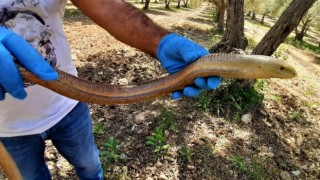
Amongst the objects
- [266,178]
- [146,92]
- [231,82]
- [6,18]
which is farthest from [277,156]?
[6,18]

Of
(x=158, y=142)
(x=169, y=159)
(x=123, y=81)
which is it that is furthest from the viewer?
(x=123, y=81)

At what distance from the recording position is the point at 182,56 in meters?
2.34

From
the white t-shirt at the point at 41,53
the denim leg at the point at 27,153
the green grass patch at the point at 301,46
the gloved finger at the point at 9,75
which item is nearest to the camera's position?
the gloved finger at the point at 9,75

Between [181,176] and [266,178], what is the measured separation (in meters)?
1.13

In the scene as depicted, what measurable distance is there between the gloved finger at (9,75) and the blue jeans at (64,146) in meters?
0.74

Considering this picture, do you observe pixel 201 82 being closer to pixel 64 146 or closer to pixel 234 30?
pixel 64 146

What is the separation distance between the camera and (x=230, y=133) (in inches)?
210

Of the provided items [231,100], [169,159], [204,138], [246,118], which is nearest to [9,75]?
[169,159]

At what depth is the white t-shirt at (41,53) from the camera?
217 centimetres

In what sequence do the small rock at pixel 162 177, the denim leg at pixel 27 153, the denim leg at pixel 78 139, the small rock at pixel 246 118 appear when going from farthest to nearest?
the small rock at pixel 246 118 → the small rock at pixel 162 177 → the denim leg at pixel 78 139 → the denim leg at pixel 27 153

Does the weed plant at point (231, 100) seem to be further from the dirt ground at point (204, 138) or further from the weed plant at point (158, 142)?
the weed plant at point (158, 142)

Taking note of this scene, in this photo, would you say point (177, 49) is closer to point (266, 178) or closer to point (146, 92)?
point (146, 92)

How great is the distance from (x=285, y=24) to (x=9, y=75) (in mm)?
5075

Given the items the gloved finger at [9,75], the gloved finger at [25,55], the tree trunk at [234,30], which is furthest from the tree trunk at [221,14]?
the gloved finger at [9,75]
